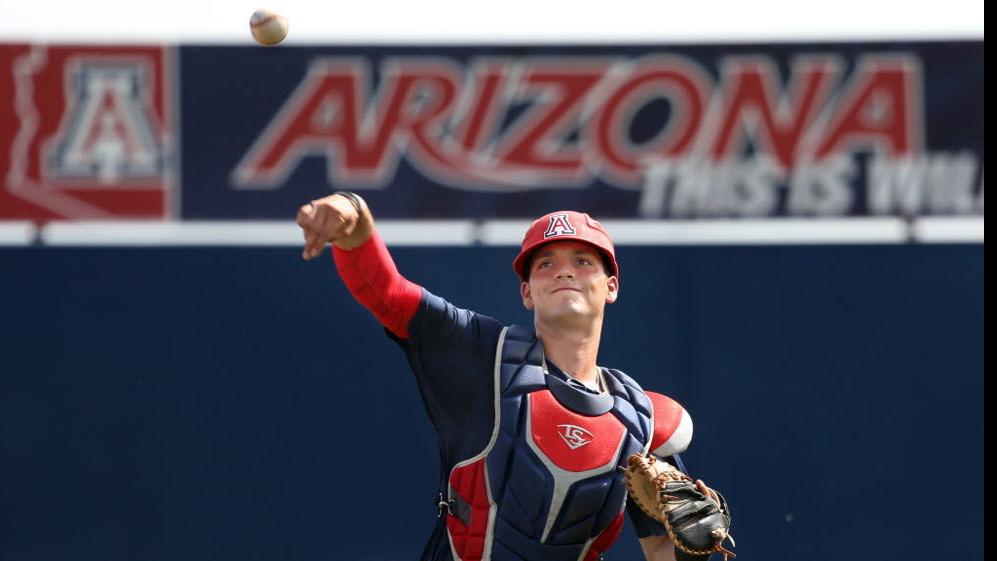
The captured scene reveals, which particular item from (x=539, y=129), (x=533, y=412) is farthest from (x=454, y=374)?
(x=539, y=129)

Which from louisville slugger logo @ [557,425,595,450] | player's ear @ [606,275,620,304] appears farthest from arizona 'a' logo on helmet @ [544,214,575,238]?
louisville slugger logo @ [557,425,595,450]

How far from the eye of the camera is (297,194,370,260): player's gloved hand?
113 inches

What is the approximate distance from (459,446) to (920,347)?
227 cm

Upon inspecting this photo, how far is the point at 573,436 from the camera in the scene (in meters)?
3.26

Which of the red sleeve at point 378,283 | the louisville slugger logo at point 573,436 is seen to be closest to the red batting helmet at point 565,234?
the red sleeve at point 378,283

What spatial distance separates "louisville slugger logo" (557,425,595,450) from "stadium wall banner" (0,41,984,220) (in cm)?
171

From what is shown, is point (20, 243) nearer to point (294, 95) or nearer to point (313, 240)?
point (294, 95)

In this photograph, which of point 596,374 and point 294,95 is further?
point 294,95

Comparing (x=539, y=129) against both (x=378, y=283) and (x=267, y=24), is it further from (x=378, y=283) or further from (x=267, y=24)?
(x=378, y=283)

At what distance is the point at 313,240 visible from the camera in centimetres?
289

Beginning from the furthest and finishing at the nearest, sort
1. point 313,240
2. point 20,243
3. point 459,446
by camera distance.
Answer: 1. point 20,243
2. point 459,446
3. point 313,240

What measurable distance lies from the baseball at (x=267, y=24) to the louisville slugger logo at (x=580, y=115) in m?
1.02

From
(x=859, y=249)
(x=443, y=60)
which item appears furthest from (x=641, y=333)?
(x=443, y=60)

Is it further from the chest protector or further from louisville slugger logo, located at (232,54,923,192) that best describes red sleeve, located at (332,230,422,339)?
louisville slugger logo, located at (232,54,923,192)
